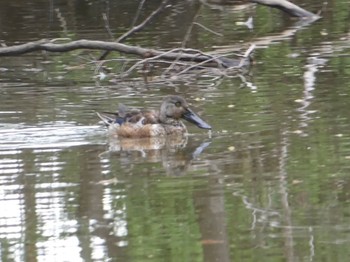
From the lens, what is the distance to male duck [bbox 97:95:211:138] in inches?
479

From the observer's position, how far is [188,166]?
34.1 feet

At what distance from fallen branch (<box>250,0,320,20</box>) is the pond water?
5.88 ft

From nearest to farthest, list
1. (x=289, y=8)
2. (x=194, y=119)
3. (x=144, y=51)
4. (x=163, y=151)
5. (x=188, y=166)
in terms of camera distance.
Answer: (x=188, y=166), (x=163, y=151), (x=194, y=119), (x=144, y=51), (x=289, y=8)

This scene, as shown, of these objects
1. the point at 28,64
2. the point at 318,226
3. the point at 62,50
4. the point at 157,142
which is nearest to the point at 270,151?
the point at 157,142

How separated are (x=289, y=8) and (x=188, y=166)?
39.2 feet

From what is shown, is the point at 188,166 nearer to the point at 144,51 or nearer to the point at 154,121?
the point at 154,121

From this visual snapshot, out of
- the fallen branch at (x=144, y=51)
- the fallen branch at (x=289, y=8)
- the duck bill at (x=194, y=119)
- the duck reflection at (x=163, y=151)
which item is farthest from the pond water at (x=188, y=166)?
the fallen branch at (x=289, y=8)

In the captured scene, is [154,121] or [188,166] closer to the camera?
[188,166]

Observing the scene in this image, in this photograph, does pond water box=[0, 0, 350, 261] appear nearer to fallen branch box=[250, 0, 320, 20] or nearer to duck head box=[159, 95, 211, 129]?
duck head box=[159, 95, 211, 129]

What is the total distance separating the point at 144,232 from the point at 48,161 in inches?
115

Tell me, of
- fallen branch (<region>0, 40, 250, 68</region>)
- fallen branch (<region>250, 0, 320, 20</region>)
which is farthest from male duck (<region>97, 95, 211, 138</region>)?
fallen branch (<region>250, 0, 320, 20</region>)

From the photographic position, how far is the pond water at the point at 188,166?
774 centimetres

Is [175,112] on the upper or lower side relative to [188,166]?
upper

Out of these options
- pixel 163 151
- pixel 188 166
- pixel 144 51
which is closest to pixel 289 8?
pixel 144 51
